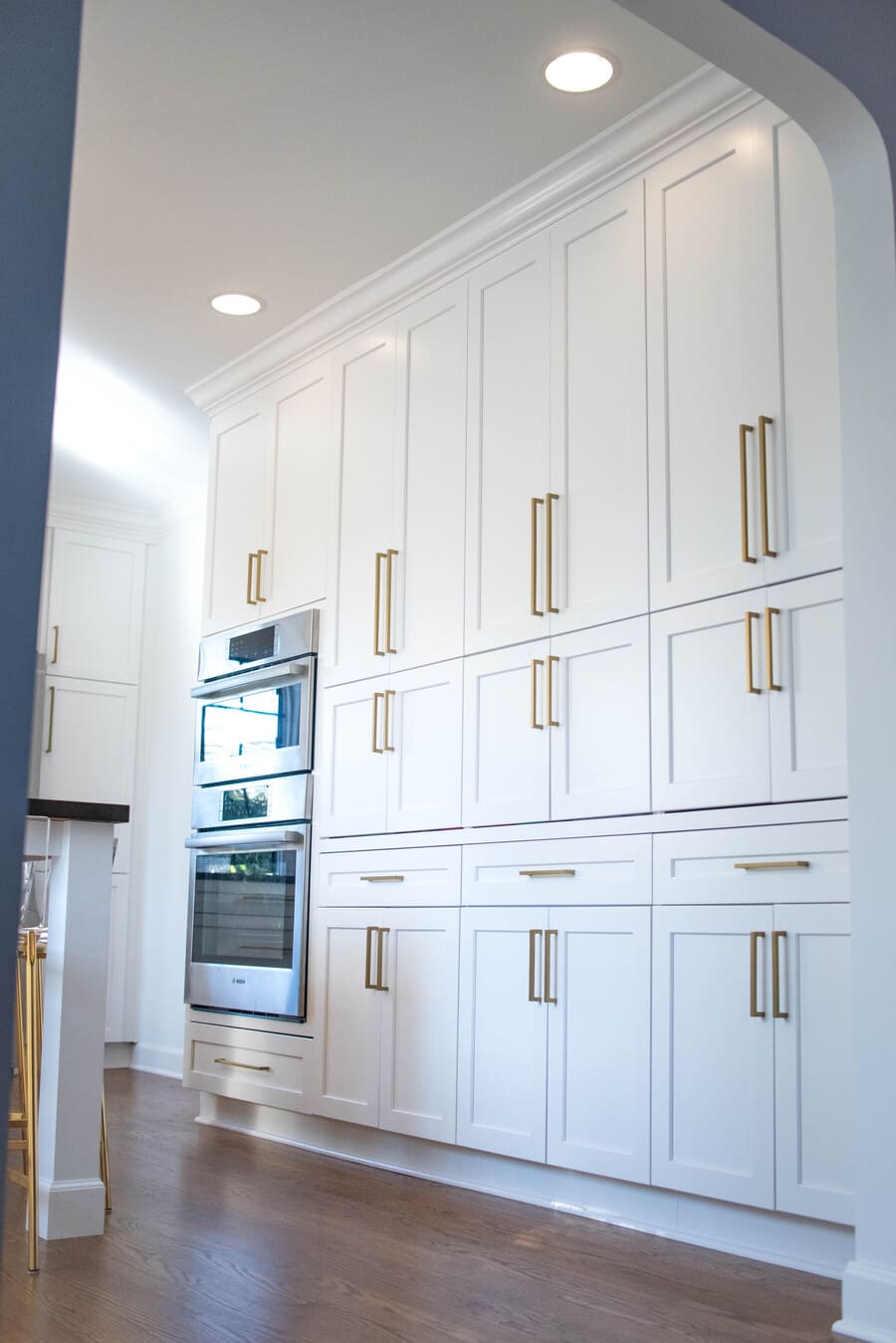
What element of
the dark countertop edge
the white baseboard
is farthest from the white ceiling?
the white baseboard

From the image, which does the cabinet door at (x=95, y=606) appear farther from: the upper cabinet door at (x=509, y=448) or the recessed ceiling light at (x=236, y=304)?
the upper cabinet door at (x=509, y=448)

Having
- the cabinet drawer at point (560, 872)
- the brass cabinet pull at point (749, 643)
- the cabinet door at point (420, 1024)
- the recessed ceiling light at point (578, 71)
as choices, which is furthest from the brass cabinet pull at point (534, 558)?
the recessed ceiling light at point (578, 71)

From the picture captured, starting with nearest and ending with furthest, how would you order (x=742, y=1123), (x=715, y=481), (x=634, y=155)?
(x=742, y=1123), (x=715, y=481), (x=634, y=155)

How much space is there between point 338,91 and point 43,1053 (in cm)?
229

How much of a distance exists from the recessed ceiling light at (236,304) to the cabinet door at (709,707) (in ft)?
6.34

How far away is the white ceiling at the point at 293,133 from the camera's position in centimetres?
289

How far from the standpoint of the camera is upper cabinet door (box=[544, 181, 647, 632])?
317 cm

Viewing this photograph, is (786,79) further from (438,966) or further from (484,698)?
(438,966)

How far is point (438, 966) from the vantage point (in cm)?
356

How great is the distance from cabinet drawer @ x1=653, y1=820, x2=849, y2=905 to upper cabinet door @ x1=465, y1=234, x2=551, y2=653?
0.75 meters

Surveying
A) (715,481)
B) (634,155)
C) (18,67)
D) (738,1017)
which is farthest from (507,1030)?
(18,67)

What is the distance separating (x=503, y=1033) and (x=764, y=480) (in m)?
1.52

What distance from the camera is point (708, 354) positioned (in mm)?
3010

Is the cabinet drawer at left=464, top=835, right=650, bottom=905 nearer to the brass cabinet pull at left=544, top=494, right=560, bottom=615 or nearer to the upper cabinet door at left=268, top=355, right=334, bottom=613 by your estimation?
the brass cabinet pull at left=544, top=494, right=560, bottom=615
